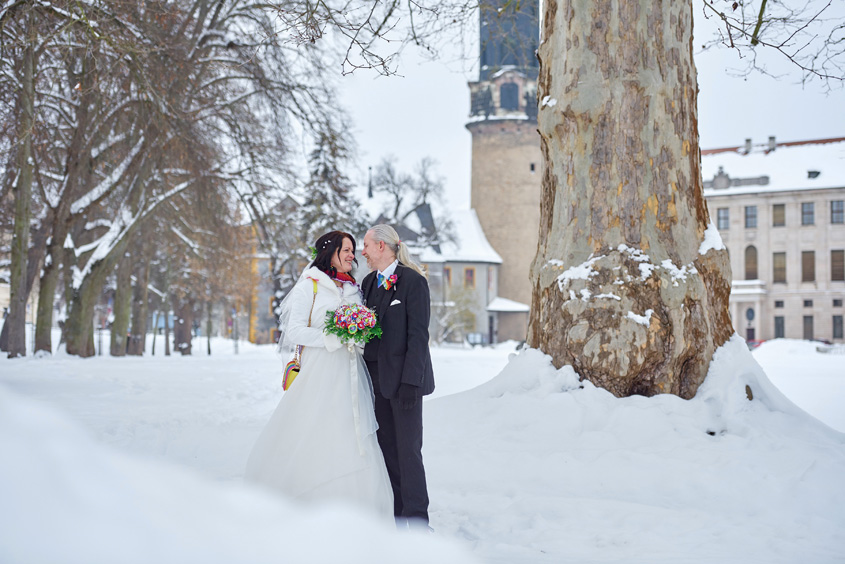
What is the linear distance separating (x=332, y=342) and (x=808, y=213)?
63.2 metres

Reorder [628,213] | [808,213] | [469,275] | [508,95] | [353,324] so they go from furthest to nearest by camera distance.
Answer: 1. [508,95]
2. [469,275]
3. [808,213]
4. [628,213]
5. [353,324]

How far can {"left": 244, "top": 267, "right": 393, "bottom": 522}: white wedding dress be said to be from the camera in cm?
479

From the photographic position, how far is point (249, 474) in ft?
16.4

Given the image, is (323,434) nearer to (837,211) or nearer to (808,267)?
(808,267)

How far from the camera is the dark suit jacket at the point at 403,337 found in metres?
4.84

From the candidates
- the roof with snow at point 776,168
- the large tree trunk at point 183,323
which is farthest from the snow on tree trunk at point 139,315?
the roof with snow at point 776,168

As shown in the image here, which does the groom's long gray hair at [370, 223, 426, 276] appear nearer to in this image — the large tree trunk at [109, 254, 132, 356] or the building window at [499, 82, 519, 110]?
the large tree trunk at [109, 254, 132, 356]

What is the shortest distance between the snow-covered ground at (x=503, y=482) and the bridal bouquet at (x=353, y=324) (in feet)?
4.20

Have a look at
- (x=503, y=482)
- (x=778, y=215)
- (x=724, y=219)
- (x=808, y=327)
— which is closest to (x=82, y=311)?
(x=503, y=482)

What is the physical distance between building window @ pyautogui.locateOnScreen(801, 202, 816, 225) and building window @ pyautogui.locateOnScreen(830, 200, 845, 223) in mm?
1212

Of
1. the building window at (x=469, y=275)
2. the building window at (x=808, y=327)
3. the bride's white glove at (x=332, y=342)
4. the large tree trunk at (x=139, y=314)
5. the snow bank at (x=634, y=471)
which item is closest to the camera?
the snow bank at (x=634, y=471)

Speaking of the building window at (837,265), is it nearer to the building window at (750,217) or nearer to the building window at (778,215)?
the building window at (778,215)

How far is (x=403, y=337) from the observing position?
4953 millimetres

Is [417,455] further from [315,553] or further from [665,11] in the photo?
[665,11]
